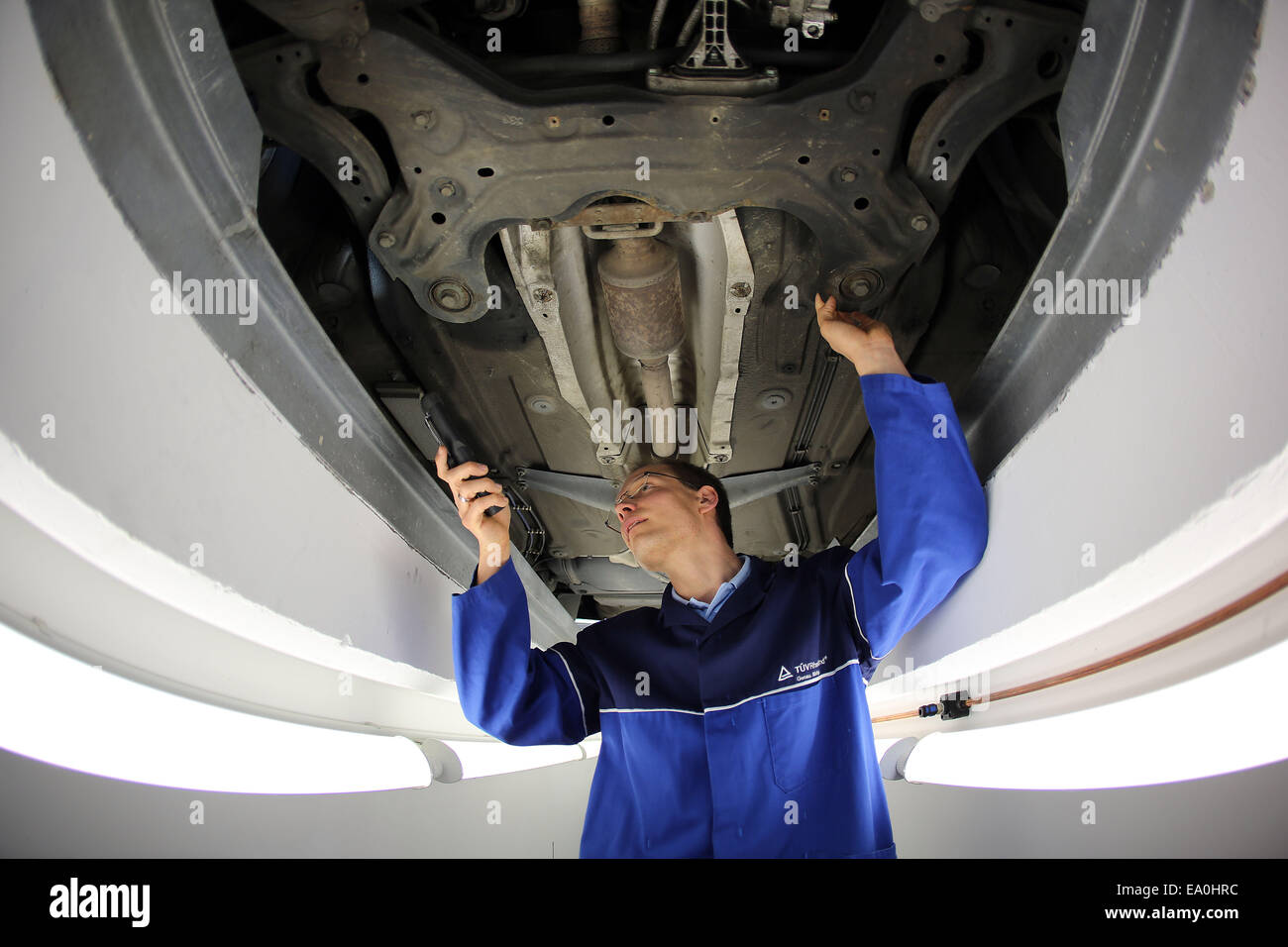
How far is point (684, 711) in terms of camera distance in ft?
4.45

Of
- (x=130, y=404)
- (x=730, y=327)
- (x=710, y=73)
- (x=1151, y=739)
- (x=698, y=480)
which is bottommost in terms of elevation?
(x=1151, y=739)

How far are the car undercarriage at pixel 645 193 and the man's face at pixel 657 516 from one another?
0.20 meters

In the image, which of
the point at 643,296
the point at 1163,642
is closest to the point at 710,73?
the point at 643,296

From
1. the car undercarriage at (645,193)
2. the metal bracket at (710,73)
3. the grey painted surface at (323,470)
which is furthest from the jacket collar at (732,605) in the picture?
the metal bracket at (710,73)

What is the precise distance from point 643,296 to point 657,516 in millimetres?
393

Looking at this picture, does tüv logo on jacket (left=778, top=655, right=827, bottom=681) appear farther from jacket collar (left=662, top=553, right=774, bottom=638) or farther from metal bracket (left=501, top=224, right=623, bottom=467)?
metal bracket (left=501, top=224, right=623, bottom=467)

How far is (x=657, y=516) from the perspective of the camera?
1.55 metres

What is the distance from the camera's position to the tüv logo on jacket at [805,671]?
128 centimetres

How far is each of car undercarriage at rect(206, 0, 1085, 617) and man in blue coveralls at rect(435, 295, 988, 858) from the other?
210 millimetres

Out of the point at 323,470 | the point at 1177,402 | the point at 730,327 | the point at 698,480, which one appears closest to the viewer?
the point at 1177,402

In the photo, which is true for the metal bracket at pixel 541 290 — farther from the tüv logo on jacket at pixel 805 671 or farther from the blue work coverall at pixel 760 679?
the tüv logo on jacket at pixel 805 671

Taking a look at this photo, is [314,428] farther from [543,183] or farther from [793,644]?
[793,644]

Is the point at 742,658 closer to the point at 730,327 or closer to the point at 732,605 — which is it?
the point at 732,605

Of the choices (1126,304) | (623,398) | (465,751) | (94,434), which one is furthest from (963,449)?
(465,751)
